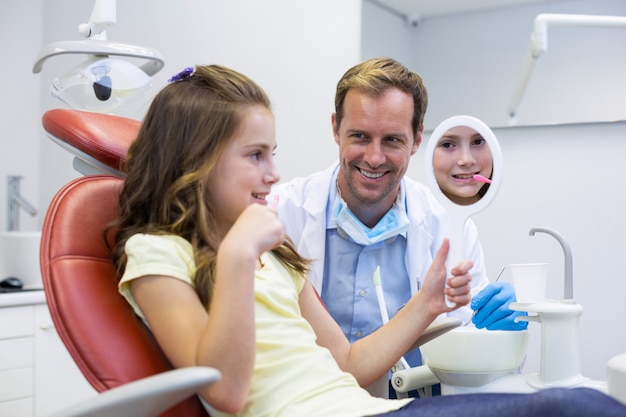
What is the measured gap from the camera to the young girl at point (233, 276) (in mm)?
950

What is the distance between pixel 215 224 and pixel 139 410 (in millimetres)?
346

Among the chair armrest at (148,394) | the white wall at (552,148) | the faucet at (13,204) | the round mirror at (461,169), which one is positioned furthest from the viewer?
the faucet at (13,204)

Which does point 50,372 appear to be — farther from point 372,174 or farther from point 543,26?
point 543,26

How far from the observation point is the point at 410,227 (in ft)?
5.98

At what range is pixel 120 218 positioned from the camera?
1.16 meters

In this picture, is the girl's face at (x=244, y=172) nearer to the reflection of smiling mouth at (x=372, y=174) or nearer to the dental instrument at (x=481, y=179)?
the dental instrument at (x=481, y=179)

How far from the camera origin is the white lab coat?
179cm

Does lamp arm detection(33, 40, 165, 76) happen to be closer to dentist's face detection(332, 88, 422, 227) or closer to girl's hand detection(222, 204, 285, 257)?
dentist's face detection(332, 88, 422, 227)

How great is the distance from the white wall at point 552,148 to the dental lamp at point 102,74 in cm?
105

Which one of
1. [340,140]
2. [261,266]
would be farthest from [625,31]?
[261,266]

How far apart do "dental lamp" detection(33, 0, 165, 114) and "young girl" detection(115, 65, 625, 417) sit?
1.28 ft

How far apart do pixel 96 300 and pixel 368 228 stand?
90cm

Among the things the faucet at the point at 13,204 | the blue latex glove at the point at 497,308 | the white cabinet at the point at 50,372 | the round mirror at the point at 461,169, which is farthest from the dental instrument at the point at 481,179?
the faucet at the point at 13,204

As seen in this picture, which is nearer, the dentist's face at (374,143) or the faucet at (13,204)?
the dentist's face at (374,143)
